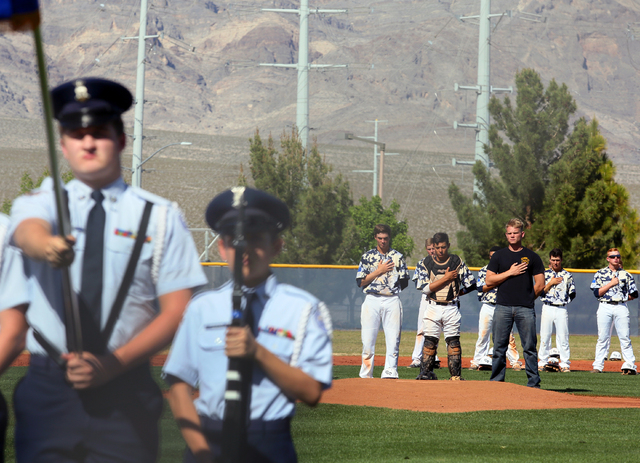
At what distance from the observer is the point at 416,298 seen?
24.8m

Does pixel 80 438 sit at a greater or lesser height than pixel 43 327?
lesser

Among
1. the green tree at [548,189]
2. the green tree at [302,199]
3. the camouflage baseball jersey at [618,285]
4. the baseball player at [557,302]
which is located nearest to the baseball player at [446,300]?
the baseball player at [557,302]

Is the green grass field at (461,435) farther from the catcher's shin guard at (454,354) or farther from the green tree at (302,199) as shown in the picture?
the green tree at (302,199)

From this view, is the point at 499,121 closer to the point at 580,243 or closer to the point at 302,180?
the point at 580,243

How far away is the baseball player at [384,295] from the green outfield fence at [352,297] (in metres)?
12.4

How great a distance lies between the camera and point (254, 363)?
7.59 ft

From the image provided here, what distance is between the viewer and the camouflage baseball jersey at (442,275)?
11.6m

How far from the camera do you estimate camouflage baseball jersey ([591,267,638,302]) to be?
1418cm

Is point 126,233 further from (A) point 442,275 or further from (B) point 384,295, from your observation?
(A) point 442,275

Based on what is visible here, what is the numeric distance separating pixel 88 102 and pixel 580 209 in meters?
25.3

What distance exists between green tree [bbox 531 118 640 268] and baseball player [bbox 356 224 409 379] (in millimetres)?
15703

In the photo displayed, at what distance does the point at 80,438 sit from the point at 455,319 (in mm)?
9503

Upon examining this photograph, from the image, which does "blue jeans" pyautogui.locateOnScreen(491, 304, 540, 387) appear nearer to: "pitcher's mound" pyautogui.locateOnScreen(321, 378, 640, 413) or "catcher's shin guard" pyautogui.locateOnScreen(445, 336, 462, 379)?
"pitcher's mound" pyautogui.locateOnScreen(321, 378, 640, 413)

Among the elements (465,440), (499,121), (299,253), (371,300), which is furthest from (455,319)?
(299,253)
